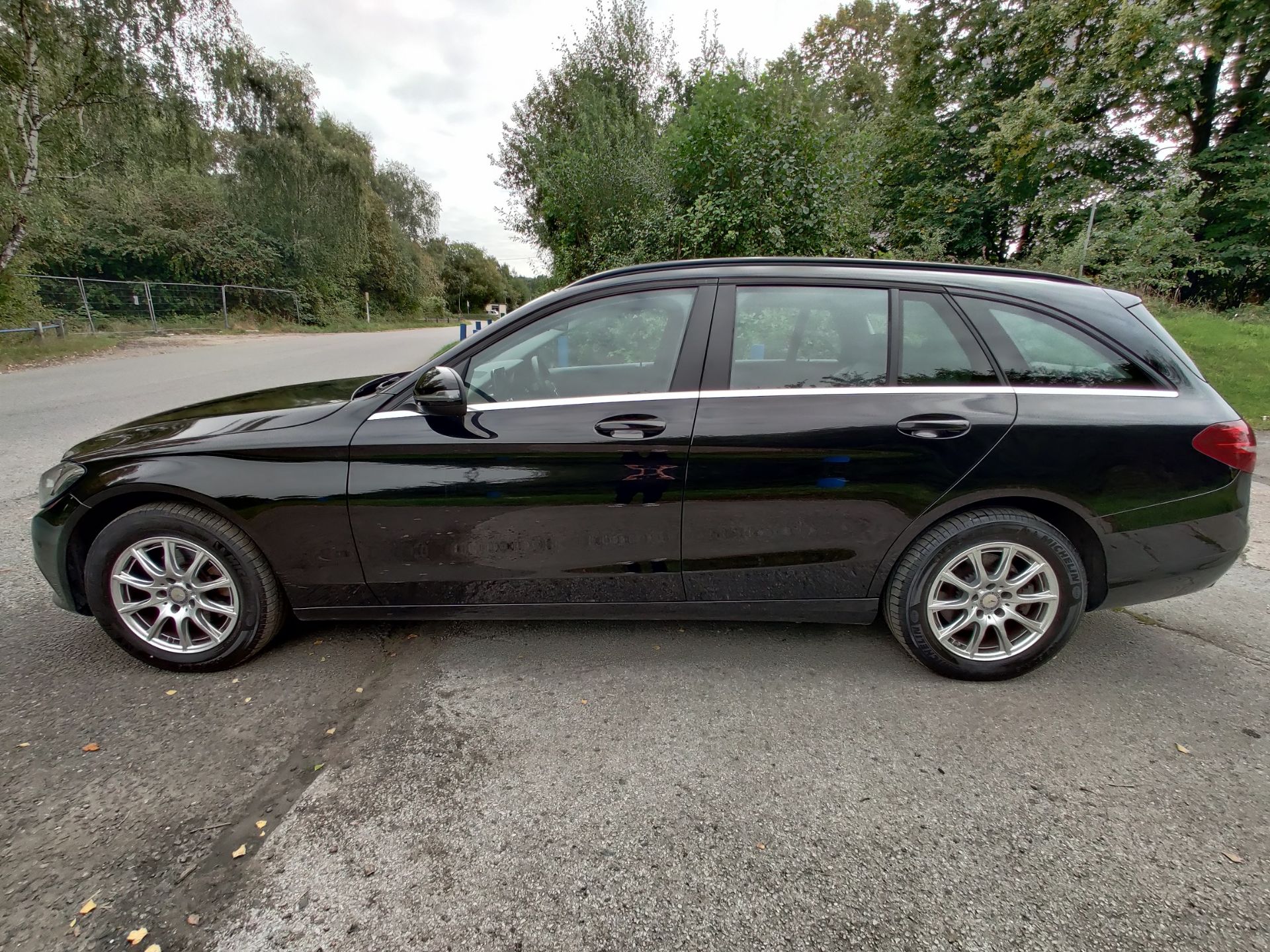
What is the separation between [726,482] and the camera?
96.6 inches

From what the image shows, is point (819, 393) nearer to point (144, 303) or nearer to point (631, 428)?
point (631, 428)

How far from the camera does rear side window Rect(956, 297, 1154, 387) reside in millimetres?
2510

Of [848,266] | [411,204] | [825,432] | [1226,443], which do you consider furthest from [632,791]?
[411,204]

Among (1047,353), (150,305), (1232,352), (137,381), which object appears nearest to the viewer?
(1047,353)

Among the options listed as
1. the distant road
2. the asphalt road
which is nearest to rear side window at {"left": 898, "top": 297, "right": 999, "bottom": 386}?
the asphalt road

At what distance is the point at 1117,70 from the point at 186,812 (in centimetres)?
2264

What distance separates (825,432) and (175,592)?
110 inches

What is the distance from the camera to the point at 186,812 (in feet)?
6.22

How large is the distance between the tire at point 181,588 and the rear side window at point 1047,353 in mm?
3206

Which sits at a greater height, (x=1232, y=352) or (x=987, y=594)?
(x=1232, y=352)

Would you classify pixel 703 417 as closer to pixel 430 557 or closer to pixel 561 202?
pixel 430 557

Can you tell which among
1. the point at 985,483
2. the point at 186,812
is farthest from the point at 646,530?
the point at 186,812

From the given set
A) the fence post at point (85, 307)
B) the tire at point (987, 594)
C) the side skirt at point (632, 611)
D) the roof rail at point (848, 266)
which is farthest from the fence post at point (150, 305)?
the tire at point (987, 594)

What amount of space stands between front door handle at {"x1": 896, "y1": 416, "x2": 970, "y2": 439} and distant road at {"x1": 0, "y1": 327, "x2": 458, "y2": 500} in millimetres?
6337
